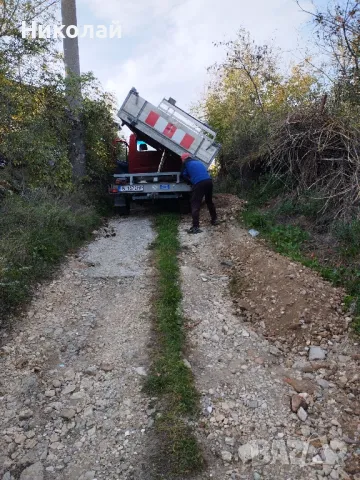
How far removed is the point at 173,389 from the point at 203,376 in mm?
405

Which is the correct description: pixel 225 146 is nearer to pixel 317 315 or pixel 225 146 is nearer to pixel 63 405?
pixel 317 315

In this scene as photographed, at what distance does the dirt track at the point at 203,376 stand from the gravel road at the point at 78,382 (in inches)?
0.4

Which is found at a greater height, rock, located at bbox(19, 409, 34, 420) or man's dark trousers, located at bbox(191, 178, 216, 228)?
man's dark trousers, located at bbox(191, 178, 216, 228)

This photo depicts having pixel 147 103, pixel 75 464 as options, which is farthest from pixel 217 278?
pixel 147 103

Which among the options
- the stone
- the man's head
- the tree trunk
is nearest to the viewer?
the stone

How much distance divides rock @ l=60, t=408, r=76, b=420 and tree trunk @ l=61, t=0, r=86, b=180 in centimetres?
745

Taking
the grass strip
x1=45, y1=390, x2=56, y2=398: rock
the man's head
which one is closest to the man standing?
the man's head

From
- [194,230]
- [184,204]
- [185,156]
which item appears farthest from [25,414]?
[184,204]

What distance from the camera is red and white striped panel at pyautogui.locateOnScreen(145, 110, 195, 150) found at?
879 cm

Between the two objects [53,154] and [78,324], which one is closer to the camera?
[78,324]

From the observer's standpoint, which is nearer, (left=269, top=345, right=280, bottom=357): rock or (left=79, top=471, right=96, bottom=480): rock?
(left=79, top=471, right=96, bottom=480): rock

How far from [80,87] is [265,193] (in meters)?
5.31

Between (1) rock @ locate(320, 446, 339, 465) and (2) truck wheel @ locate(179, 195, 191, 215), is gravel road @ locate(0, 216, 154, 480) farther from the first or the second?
(2) truck wheel @ locate(179, 195, 191, 215)

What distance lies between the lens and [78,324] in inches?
173
